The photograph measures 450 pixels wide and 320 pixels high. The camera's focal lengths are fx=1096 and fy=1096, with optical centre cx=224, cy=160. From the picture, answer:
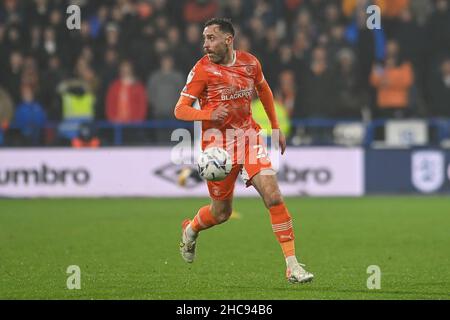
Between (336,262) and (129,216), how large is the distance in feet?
20.2

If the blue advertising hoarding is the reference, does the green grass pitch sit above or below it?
below

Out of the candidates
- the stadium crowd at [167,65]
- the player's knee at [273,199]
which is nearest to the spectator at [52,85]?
the stadium crowd at [167,65]

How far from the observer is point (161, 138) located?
67.9 feet

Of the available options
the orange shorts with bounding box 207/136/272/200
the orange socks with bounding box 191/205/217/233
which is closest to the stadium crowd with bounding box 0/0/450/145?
the orange socks with bounding box 191/205/217/233

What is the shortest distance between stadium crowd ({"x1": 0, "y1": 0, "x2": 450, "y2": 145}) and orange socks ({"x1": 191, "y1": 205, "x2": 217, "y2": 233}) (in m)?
9.76

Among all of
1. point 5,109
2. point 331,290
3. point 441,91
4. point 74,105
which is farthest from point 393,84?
point 331,290

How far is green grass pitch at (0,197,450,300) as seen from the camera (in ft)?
29.2

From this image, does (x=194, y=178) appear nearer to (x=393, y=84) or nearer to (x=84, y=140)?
(x=84, y=140)

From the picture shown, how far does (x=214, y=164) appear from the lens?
9406mm

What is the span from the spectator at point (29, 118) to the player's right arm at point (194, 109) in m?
11.0

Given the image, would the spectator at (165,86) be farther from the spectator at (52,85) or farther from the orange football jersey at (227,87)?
the orange football jersey at (227,87)

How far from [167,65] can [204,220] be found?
396 inches

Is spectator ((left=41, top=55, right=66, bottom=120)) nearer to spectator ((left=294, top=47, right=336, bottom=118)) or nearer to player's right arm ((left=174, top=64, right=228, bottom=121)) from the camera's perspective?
spectator ((left=294, top=47, right=336, bottom=118))
